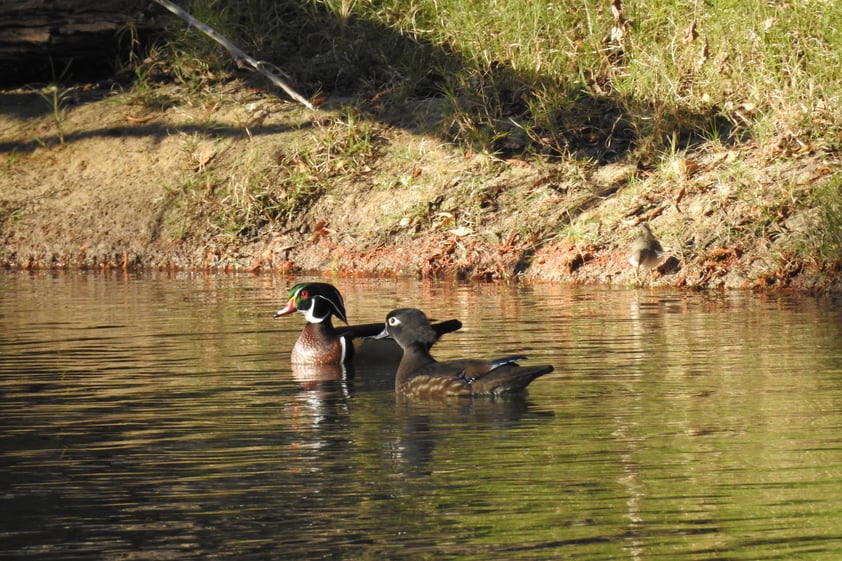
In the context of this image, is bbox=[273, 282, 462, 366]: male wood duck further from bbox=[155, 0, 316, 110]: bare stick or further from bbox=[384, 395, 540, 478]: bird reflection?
bbox=[155, 0, 316, 110]: bare stick

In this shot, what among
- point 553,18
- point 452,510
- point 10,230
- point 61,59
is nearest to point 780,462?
point 452,510

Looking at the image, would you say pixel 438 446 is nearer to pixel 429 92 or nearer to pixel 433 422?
pixel 433 422

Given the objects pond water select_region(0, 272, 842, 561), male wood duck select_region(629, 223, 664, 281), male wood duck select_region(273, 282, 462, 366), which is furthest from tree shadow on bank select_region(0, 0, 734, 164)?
male wood duck select_region(273, 282, 462, 366)

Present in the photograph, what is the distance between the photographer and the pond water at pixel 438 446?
5051mm

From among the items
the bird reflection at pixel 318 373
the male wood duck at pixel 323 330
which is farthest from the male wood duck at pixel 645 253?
the bird reflection at pixel 318 373

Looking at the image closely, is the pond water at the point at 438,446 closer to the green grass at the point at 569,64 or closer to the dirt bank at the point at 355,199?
the dirt bank at the point at 355,199

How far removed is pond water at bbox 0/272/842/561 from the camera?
16.6 ft

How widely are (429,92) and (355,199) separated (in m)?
2.00

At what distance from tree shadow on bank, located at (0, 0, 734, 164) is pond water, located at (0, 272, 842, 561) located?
16.6 feet

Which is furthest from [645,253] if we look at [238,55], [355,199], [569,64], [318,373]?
[238,55]

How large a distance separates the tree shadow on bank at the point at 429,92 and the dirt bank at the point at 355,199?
0.65 ft

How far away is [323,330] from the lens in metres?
10.2

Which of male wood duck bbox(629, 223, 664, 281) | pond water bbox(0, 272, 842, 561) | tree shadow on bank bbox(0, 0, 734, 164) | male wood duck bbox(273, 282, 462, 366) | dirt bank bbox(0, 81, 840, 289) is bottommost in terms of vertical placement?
pond water bbox(0, 272, 842, 561)

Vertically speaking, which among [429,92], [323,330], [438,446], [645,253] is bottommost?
[438,446]
